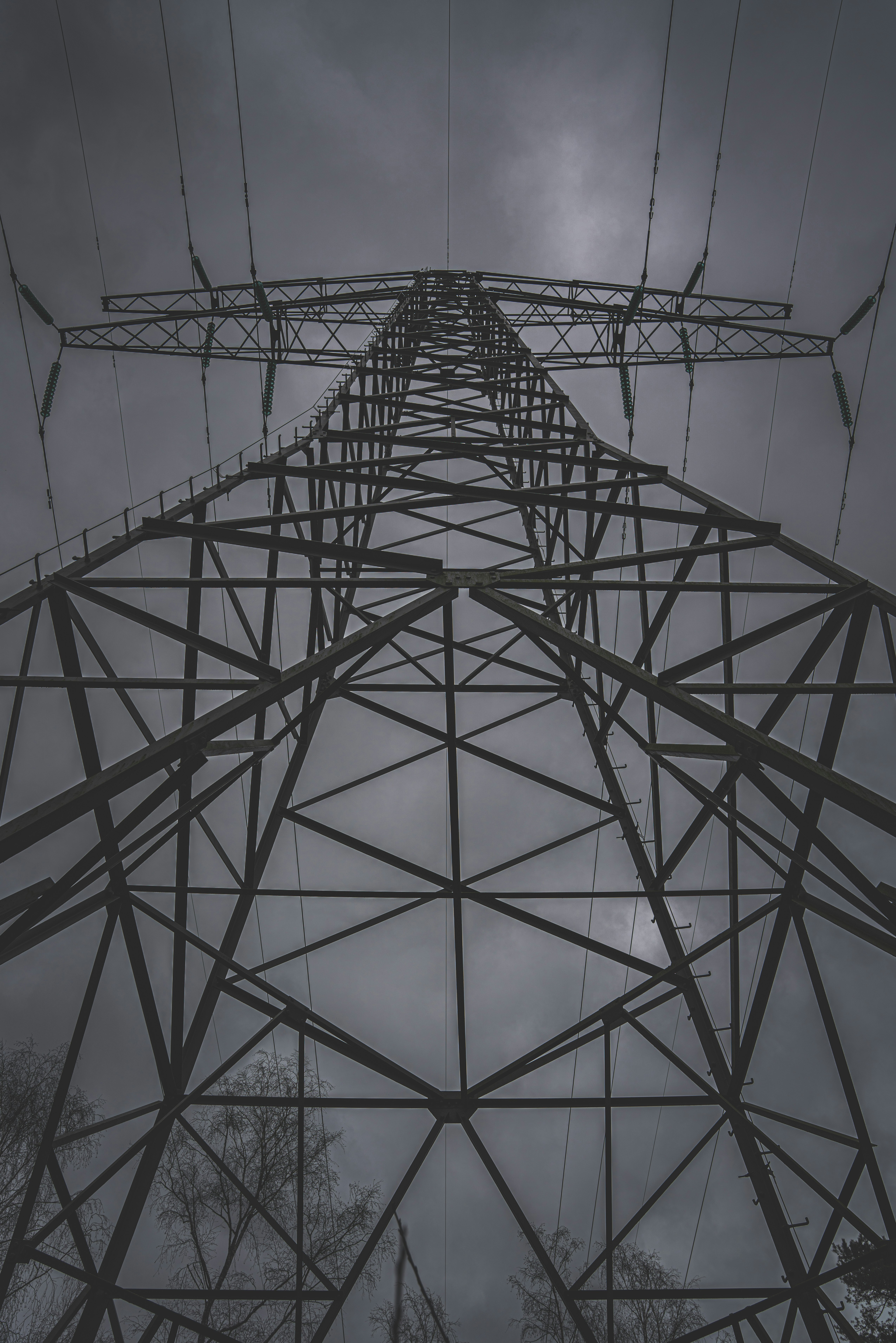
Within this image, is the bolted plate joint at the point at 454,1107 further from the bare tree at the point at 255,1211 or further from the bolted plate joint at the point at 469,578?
the bare tree at the point at 255,1211

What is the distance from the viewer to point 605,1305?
107 ft

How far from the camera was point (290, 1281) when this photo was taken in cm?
2652

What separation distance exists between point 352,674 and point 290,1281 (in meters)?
26.7

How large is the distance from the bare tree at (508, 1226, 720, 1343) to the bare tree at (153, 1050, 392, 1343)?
659cm

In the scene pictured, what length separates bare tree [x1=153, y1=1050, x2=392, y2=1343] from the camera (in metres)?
25.9

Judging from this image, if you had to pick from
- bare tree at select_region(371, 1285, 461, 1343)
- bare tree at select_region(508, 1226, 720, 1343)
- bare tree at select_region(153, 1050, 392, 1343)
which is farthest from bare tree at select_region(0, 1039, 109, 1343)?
bare tree at select_region(508, 1226, 720, 1343)

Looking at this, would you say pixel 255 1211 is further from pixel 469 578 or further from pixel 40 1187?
pixel 469 578

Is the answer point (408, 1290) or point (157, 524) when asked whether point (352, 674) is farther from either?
point (408, 1290)

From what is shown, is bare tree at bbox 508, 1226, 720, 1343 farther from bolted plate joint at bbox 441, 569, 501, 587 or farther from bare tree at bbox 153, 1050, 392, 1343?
bolted plate joint at bbox 441, 569, 501, 587

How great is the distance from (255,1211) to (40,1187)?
668cm

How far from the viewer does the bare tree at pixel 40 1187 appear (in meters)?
24.2

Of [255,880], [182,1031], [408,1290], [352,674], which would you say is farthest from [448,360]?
[408,1290]

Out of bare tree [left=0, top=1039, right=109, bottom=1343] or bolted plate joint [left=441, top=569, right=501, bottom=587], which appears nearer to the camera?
bolted plate joint [left=441, top=569, right=501, bottom=587]

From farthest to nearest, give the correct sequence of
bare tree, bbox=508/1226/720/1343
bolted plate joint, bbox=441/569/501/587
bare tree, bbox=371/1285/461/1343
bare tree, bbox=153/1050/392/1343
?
bare tree, bbox=508/1226/720/1343, bare tree, bbox=371/1285/461/1343, bare tree, bbox=153/1050/392/1343, bolted plate joint, bbox=441/569/501/587
